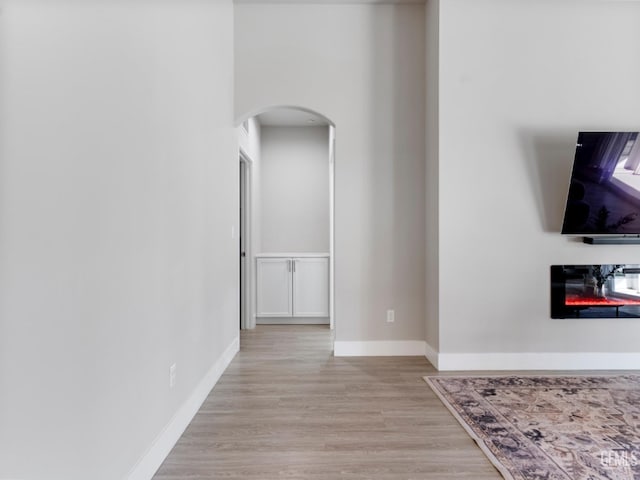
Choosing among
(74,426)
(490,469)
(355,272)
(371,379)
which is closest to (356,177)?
(355,272)

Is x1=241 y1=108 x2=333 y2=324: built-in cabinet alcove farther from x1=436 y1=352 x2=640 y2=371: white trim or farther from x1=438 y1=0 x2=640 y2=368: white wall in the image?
x1=436 y1=352 x2=640 y2=371: white trim

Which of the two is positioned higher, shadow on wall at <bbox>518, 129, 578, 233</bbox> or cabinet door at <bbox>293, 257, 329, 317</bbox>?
shadow on wall at <bbox>518, 129, 578, 233</bbox>

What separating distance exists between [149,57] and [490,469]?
96.7 inches

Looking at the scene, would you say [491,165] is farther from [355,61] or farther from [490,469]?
[490,469]

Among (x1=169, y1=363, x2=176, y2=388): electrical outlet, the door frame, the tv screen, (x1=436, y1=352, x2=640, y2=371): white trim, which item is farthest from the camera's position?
the door frame

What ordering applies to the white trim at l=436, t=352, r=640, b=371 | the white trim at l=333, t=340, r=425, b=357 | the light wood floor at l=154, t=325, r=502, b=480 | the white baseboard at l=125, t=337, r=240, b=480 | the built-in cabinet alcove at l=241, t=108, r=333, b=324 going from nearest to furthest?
the white baseboard at l=125, t=337, r=240, b=480 < the light wood floor at l=154, t=325, r=502, b=480 < the white trim at l=436, t=352, r=640, b=371 < the white trim at l=333, t=340, r=425, b=357 < the built-in cabinet alcove at l=241, t=108, r=333, b=324

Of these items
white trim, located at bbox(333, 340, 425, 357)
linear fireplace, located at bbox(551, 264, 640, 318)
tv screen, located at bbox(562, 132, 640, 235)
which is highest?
tv screen, located at bbox(562, 132, 640, 235)

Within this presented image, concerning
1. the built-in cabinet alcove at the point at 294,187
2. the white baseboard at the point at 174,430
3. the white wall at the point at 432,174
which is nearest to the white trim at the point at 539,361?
the white wall at the point at 432,174

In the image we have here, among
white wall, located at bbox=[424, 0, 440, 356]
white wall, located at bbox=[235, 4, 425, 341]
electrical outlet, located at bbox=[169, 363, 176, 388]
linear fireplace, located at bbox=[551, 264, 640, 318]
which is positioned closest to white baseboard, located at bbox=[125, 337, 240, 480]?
electrical outlet, located at bbox=[169, 363, 176, 388]

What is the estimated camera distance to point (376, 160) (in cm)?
383

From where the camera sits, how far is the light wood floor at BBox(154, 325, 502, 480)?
1.92 m

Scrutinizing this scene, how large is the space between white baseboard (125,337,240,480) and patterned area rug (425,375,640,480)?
158 centimetres

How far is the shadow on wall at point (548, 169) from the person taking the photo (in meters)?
3.45

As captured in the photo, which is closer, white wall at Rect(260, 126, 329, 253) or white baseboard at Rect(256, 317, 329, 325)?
white baseboard at Rect(256, 317, 329, 325)
